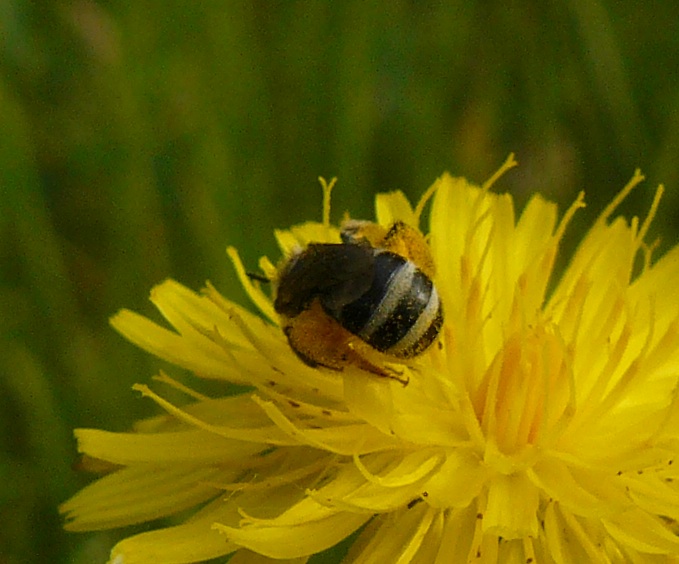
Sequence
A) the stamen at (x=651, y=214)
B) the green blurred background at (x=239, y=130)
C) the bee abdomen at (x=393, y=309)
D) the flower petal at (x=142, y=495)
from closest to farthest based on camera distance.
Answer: the bee abdomen at (x=393, y=309), the flower petal at (x=142, y=495), the stamen at (x=651, y=214), the green blurred background at (x=239, y=130)

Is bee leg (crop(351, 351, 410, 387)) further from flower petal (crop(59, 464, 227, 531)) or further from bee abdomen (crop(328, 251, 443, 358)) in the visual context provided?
flower petal (crop(59, 464, 227, 531))

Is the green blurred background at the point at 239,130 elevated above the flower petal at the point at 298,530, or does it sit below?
above

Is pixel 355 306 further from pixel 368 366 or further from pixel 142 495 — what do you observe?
pixel 142 495

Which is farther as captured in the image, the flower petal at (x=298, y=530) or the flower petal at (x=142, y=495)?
the flower petal at (x=142, y=495)

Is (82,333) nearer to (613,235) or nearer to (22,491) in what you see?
(22,491)

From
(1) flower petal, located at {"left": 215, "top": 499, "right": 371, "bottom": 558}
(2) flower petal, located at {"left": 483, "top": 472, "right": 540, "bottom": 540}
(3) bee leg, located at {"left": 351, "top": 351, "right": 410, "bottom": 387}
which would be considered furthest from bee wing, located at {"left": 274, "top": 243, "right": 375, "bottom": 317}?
(2) flower petal, located at {"left": 483, "top": 472, "right": 540, "bottom": 540}

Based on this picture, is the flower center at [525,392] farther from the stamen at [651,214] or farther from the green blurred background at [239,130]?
the green blurred background at [239,130]

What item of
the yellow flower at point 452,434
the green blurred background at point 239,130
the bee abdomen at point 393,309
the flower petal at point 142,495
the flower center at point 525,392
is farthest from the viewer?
the green blurred background at point 239,130


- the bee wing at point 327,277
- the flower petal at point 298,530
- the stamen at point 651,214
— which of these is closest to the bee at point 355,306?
the bee wing at point 327,277
